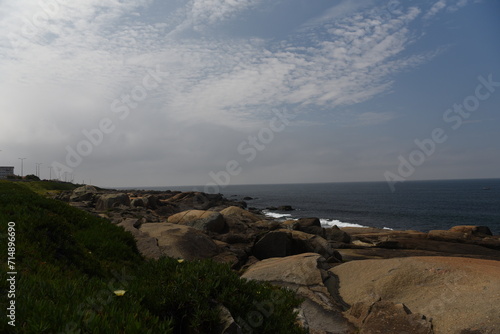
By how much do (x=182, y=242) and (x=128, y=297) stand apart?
10.5 meters

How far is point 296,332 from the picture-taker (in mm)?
5422

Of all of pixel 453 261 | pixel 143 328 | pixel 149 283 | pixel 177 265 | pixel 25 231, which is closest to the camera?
pixel 143 328

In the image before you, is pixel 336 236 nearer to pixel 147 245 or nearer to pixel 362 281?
pixel 362 281

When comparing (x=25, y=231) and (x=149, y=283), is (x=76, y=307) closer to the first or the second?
(x=149, y=283)

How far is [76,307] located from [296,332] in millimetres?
3516

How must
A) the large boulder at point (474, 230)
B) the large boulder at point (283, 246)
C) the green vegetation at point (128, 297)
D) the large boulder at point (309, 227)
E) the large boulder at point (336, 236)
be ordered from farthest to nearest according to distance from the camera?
the large boulder at point (474, 230) → the large boulder at point (309, 227) → the large boulder at point (336, 236) → the large boulder at point (283, 246) → the green vegetation at point (128, 297)

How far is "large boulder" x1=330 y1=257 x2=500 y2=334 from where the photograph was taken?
7916 mm

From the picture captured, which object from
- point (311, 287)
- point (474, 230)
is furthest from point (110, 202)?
point (474, 230)

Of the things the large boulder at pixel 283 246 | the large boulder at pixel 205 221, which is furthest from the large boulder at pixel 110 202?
the large boulder at pixel 283 246

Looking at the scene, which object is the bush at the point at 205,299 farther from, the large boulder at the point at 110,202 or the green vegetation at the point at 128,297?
the large boulder at the point at 110,202

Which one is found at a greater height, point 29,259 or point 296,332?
point 29,259

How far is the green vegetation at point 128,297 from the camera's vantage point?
3.79m

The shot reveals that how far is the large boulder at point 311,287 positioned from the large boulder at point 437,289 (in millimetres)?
844

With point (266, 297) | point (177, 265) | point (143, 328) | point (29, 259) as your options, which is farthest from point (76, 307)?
point (29, 259)
